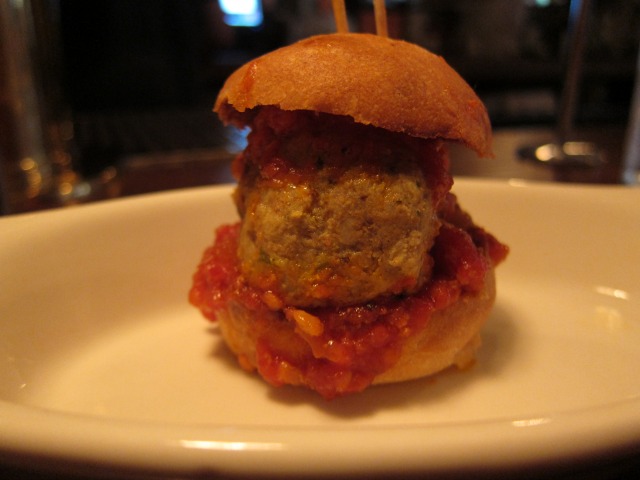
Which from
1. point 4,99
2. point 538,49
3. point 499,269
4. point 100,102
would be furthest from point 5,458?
point 538,49

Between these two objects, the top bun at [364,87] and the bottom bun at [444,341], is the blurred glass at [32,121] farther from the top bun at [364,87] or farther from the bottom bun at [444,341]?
the bottom bun at [444,341]

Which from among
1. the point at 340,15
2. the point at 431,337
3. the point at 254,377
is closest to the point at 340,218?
the point at 431,337

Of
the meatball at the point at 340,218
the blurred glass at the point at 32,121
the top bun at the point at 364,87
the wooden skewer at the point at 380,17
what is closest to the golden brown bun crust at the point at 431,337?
the meatball at the point at 340,218

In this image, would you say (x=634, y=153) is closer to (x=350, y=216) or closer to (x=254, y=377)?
(x=350, y=216)

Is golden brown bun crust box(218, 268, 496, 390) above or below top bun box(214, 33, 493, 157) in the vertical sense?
below

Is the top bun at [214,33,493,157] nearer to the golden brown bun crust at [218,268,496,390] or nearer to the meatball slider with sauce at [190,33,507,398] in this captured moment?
the meatball slider with sauce at [190,33,507,398]

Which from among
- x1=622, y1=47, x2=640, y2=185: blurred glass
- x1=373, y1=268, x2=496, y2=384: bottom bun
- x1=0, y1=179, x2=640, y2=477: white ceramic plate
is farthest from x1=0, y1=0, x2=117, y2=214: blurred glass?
x1=622, y1=47, x2=640, y2=185: blurred glass
